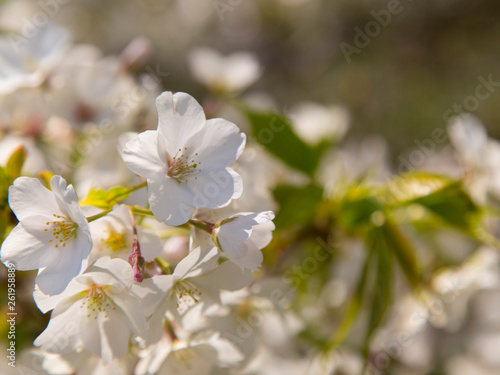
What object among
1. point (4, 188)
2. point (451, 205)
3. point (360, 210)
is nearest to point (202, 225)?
point (4, 188)

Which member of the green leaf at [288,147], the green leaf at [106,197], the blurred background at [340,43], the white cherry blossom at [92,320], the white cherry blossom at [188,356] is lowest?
the blurred background at [340,43]

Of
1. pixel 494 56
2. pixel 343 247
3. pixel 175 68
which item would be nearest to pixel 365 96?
pixel 494 56

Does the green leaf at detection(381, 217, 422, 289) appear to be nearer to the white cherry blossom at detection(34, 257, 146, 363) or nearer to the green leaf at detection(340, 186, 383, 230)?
the green leaf at detection(340, 186, 383, 230)

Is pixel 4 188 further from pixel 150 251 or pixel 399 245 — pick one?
pixel 399 245

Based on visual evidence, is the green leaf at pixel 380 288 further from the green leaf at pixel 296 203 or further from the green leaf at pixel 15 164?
the green leaf at pixel 15 164

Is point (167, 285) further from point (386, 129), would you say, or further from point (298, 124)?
point (386, 129)

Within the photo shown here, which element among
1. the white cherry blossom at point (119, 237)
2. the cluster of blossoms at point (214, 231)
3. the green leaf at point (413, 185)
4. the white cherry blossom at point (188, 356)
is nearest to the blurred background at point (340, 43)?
the cluster of blossoms at point (214, 231)

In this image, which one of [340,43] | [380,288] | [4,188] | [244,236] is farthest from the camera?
[340,43]

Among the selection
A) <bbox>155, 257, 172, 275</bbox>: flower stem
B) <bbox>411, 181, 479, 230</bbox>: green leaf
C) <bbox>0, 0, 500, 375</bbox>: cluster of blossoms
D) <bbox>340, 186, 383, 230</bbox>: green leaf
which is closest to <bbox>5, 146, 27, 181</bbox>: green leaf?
<bbox>0, 0, 500, 375</bbox>: cluster of blossoms
